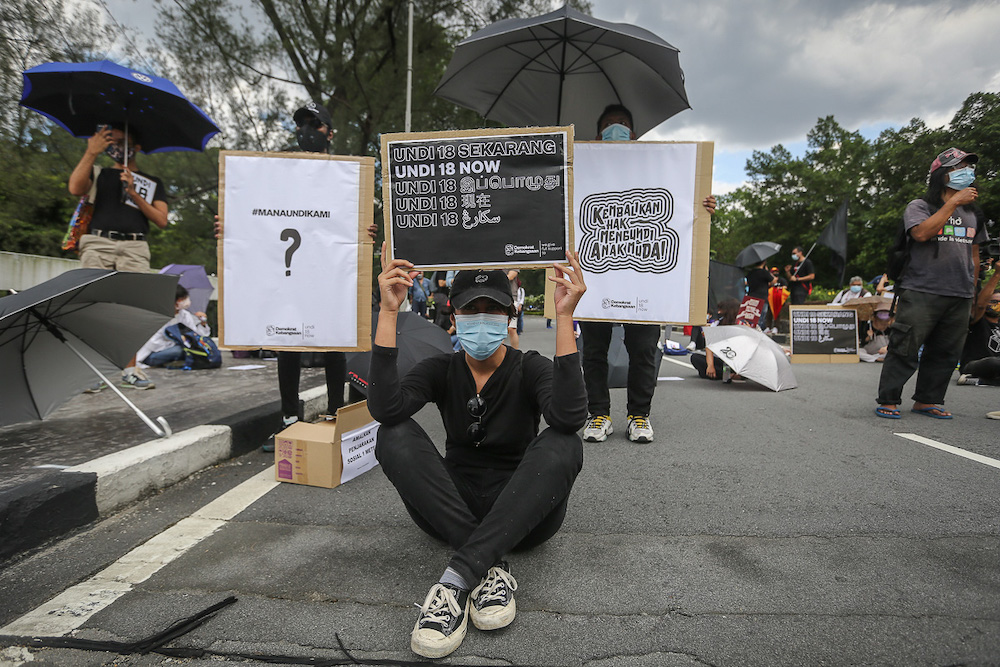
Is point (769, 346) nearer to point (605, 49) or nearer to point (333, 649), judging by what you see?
point (605, 49)

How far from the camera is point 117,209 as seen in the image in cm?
432

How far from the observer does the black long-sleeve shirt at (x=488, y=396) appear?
211cm

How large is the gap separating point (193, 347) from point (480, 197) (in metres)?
6.03

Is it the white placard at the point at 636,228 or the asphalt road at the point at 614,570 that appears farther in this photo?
the white placard at the point at 636,228

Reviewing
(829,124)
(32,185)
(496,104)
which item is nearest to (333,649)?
(496,104)

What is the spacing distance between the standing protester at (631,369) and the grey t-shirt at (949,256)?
7.67 feet

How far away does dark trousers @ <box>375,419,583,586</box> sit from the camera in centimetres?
186

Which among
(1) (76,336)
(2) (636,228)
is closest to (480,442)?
(2) (636,228)

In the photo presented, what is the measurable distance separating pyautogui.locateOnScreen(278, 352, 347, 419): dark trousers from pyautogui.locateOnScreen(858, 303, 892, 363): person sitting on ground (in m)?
9.22

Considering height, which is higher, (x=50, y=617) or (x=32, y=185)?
(x=32, y=185)

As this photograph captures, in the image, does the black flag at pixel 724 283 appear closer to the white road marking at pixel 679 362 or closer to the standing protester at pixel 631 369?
the white road marking at pixel 679 362

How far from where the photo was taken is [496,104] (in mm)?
4844

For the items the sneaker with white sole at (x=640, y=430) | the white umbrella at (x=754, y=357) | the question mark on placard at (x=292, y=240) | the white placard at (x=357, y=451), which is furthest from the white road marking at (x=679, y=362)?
the question mark on placard at (x=292, y=240)

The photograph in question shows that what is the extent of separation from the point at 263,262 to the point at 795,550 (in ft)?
10.2
